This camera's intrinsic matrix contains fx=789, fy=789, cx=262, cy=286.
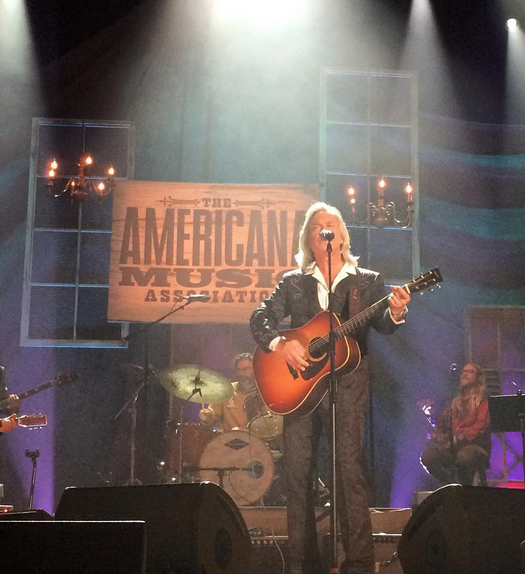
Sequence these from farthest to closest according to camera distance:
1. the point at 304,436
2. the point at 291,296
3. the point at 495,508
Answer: the point at 291,296, the point at 304,436, the point at 495,508

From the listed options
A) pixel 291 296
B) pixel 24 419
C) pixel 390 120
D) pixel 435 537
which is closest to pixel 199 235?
pixel 24 419

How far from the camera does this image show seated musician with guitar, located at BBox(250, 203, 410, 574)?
4.11 metres

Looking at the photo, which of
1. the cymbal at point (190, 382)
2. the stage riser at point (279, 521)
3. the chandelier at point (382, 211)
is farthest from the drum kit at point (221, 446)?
the chandelier at point (382, 211)

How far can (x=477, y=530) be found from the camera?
10.7 ft

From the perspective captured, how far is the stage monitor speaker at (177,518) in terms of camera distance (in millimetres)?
3090

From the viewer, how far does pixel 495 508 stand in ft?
10.7

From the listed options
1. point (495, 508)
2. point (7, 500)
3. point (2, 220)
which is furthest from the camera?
point (2, 220)

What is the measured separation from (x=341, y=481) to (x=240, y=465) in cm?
327

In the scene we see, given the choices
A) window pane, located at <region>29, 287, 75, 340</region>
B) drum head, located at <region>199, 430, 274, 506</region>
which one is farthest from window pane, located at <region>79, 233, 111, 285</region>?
drum head, located at <region>199, 430, 274, 506</region>

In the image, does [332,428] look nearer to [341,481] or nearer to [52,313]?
[341,481]

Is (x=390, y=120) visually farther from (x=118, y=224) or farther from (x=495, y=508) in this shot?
(x=495, y=508)

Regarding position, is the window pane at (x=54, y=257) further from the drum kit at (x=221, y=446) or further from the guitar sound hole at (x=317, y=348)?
the guitar sound hole at (x=317, y=348)

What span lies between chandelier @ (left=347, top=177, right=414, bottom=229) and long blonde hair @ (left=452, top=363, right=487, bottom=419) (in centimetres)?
203

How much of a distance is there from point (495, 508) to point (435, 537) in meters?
0.30
